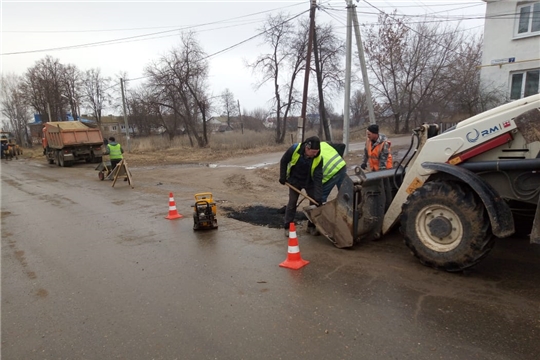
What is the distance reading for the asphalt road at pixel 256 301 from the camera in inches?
105

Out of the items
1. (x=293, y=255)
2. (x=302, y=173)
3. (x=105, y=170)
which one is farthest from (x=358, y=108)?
(x=293, y=255)

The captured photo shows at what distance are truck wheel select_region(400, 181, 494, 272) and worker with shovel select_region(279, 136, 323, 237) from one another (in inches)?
61.1

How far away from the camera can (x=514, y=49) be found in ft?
53.8

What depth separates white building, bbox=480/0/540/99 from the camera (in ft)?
51.8

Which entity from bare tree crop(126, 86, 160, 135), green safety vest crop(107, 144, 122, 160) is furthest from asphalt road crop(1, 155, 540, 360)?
bare tree crop(126, 86, 160, 135)

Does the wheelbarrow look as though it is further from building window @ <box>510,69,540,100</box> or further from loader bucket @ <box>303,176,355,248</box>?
building window @ <box>510,69,540,100</box>

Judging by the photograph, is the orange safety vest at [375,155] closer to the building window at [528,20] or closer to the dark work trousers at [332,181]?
the dark work trousers at [332,181]

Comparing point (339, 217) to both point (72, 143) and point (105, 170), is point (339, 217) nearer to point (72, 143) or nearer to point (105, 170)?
point (105, 170)

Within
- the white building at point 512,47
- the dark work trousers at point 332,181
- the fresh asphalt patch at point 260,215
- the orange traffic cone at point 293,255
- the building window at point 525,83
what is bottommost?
the fresh asphalt patch at point 260,215

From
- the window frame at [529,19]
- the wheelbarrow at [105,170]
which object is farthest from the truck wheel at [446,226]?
the window frame at [529,19]

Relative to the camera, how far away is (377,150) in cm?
611

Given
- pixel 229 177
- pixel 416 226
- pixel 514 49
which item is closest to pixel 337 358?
pixel 416 226

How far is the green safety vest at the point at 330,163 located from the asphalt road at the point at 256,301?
1069 mm

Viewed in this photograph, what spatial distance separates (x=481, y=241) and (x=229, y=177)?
9.59 m
